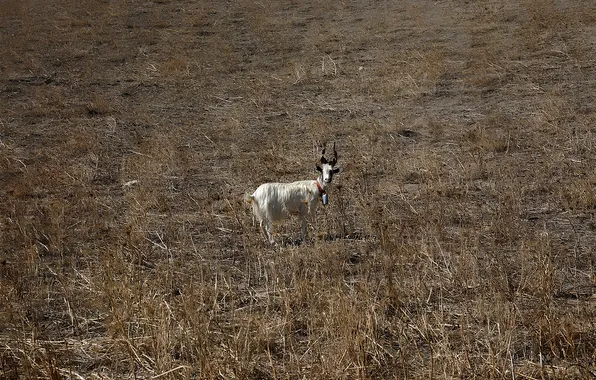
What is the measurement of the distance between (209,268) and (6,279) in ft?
6.26

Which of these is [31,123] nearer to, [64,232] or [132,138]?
[132,138]

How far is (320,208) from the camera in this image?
915 centimetres

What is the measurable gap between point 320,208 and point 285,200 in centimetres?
98

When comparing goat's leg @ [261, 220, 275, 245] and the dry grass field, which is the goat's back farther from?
the dry grass field

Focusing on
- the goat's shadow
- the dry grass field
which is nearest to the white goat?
the goat's shadow

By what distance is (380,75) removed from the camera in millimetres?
16906

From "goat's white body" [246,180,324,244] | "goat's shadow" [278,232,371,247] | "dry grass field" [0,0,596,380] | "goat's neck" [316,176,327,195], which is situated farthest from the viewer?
"goat's neck" [316,176,327,195]

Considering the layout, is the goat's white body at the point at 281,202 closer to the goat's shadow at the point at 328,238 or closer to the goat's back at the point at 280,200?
the goat's back at the point at 280,200

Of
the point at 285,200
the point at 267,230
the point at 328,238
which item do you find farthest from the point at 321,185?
the point at 267,230

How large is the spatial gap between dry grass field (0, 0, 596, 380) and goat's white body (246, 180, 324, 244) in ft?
0.90


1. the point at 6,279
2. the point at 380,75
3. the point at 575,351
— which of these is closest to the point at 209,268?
the point at 6,279

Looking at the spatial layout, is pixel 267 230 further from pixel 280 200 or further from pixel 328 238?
pixel 328 238

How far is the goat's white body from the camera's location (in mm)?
8234

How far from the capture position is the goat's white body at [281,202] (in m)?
8.23
